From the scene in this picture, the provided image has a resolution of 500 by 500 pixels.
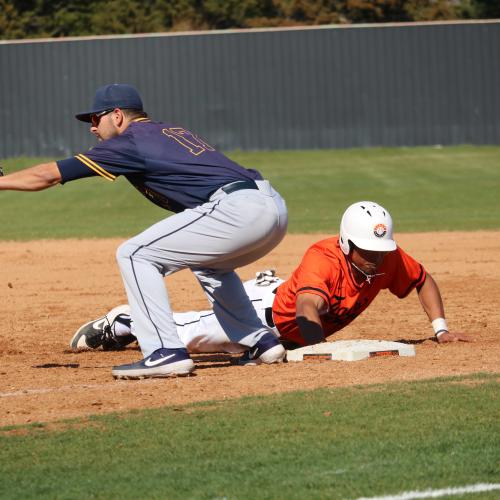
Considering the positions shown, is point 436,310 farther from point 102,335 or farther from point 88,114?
point 88,114

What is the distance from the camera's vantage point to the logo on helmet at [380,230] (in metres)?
7.19

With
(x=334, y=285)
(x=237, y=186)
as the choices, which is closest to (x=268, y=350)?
(x=334, y=285)

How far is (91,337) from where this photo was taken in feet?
Result: 27.6

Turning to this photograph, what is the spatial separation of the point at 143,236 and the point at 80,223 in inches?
506

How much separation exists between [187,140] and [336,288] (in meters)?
1.46

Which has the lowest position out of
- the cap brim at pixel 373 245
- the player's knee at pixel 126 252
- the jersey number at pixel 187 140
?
the cap brim at pixel 373 245

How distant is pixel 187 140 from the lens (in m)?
6.68

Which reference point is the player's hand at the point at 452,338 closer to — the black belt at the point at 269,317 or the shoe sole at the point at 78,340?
the black belt at the point at 269,317

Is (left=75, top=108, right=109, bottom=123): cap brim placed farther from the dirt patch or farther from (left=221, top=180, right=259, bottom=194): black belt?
the dirt patch

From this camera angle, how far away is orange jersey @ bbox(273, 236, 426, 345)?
7.33 meters

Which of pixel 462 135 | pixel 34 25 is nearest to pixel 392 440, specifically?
pixel 462 135

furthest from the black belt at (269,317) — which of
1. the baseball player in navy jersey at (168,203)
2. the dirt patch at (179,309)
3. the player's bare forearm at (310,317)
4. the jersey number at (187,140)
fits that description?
the jersey number at (187,140)

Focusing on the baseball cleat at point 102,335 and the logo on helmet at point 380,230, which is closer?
the logo on helmet at point 380,230

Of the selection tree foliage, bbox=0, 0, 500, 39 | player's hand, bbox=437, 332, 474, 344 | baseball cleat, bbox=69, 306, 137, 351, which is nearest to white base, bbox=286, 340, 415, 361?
player's hand, bbox=437, 332, 474, 344
